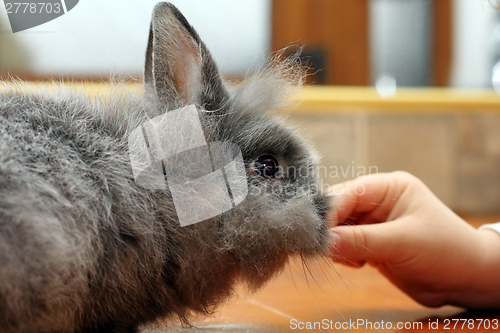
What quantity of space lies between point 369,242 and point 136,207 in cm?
41

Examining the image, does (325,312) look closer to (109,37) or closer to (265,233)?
(265,233)

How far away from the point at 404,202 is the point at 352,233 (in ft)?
0.57

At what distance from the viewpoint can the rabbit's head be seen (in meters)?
0.62

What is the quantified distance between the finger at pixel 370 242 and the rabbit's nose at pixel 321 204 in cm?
6

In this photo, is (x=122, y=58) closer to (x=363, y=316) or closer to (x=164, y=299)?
(x=164, y=299)

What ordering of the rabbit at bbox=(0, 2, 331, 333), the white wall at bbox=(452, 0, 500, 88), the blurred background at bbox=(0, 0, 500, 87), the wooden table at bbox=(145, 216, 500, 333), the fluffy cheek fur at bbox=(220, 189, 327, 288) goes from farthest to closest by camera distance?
the white wall at bbox=(452, 0, 500, 88), the blurred background at bbox=(0, 0, 500, 87), the wooden table at bbox=(145, 216, 500, 333), the fluffy cheek fur at bbox=(220, 189, 327, 288), the rabbit at bbox=(0, 2, 331, 333)

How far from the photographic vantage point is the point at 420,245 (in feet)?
2.66

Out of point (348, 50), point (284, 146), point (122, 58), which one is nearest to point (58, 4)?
point (122, 58)

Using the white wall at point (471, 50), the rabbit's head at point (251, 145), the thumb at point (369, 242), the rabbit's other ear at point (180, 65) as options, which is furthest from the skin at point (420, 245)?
the white wall at point (471, 50)

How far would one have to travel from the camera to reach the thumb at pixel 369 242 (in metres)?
0.76

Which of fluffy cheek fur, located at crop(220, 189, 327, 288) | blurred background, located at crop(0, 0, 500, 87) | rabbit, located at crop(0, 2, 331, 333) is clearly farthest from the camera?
blurred background, located at crop(0, 0, 500, 87)

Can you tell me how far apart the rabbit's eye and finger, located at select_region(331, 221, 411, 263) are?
148 mm

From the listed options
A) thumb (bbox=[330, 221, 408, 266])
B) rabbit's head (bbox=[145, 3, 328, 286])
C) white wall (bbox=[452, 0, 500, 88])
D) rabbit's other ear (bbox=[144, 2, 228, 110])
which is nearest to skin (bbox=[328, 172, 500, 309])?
thumb (bbox=[330, 221, 408, 266])

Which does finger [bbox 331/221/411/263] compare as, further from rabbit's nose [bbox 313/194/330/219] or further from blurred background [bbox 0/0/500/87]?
Answer: blurred background [bbox 0/0/500/87]
